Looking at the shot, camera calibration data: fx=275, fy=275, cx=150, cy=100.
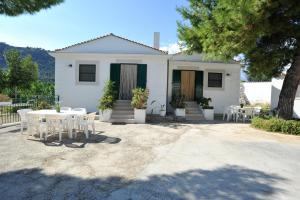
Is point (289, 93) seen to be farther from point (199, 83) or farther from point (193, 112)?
point (199, 83)

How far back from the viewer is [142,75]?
52.2 ft

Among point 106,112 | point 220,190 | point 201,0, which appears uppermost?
point 201,0

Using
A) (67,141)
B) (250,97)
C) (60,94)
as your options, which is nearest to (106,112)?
(60,94)

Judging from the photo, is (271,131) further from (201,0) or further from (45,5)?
(45,5)

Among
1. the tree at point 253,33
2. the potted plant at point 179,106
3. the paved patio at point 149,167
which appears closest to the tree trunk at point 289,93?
the tree at point 253,33

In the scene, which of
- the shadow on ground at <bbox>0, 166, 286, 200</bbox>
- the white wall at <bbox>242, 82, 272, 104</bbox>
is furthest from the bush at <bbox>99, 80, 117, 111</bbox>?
the white wall at <bbox>242, 82, 272, 104</bbox>

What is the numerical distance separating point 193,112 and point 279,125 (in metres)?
5.64

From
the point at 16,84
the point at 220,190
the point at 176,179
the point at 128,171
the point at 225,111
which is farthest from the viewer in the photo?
the point at 16,84

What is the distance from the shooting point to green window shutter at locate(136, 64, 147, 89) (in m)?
15.9

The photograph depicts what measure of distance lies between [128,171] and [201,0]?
10.7 m

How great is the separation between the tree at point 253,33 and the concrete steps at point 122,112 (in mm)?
4693

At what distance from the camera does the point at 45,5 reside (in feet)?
21.7

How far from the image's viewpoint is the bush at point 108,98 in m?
14.2

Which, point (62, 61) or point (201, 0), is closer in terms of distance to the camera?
point (201, 0)
